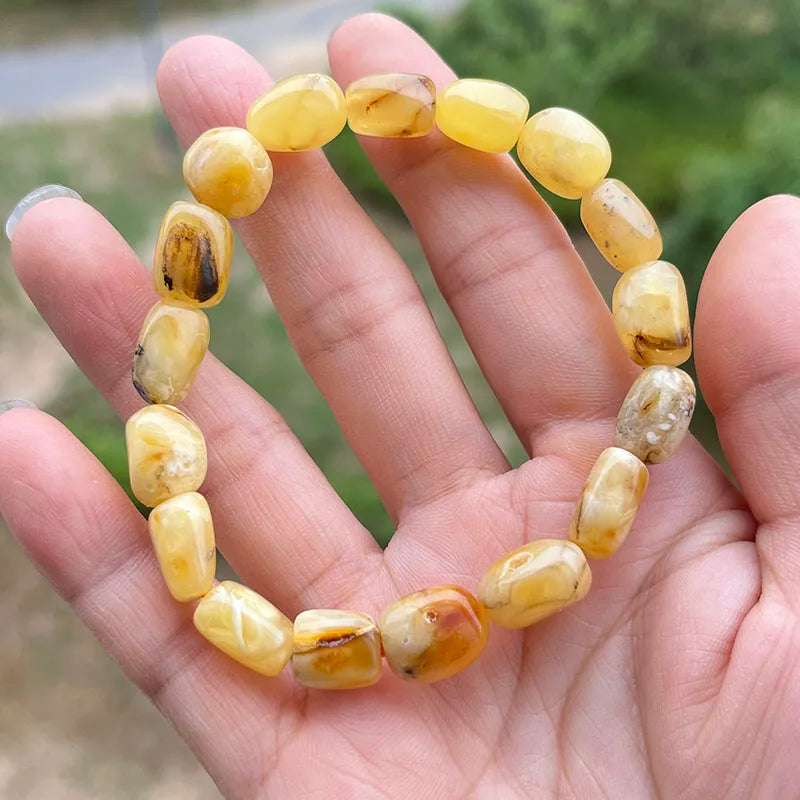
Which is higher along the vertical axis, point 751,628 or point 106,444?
point 106,444

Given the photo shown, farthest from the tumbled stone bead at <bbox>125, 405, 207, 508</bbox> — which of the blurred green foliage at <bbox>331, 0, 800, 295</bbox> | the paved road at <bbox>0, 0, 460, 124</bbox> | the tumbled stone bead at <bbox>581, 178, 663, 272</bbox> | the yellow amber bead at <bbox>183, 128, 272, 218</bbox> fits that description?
the paved road at <bbox>0, 0, 460, 124</bbox>

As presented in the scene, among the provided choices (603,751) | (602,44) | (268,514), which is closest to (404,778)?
(603,751)

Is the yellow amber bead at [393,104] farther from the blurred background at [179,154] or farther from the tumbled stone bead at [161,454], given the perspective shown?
the blurred background at [179,154]

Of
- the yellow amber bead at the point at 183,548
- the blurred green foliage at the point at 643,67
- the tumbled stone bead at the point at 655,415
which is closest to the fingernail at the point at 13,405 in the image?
the yellow amber bead at the point at 183,548

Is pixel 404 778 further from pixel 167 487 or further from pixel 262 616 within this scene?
pixel 167 487

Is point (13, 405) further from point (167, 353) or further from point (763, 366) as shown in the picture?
point (763, 366)

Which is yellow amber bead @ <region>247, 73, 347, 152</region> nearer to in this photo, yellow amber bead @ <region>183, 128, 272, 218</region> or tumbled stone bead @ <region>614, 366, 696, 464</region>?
yellow amber bead @ <region>183, 128, 272, 218</region>

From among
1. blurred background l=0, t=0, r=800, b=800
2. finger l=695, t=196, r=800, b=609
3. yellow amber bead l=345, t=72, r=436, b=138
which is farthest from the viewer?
blurred background l=0, t=0, r=800, b=800
